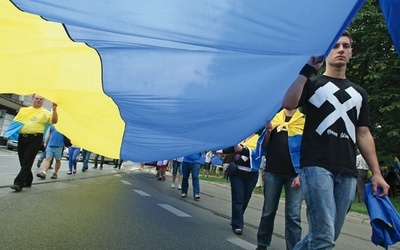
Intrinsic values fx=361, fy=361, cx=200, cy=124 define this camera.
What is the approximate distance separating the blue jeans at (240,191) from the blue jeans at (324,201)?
2589 millimetres

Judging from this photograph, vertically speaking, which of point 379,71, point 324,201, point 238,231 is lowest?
point 238,231

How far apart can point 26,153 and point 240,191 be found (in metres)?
3.93

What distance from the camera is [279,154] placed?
155 inches

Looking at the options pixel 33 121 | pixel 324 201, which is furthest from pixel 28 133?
pixel 324 201

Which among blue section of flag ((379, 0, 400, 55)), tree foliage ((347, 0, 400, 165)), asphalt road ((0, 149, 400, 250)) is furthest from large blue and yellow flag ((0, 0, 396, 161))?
tree foliage ((347, 0, 400, 165))

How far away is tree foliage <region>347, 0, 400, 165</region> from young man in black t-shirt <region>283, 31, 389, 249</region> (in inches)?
432

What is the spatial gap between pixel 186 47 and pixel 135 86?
746 mm

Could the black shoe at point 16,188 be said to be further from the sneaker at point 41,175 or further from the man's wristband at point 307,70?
the man's wristband at point 307,70

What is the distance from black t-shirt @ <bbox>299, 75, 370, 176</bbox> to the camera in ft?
8.09

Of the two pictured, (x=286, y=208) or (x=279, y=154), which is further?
(x=279, y=154)

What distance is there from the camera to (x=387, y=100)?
43.2 feet

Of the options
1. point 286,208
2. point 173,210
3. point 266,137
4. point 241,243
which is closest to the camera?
point 286,208

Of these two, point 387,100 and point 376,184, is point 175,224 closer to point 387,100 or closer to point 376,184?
point 376,184

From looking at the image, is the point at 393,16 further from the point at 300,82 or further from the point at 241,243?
the point at 241,243
